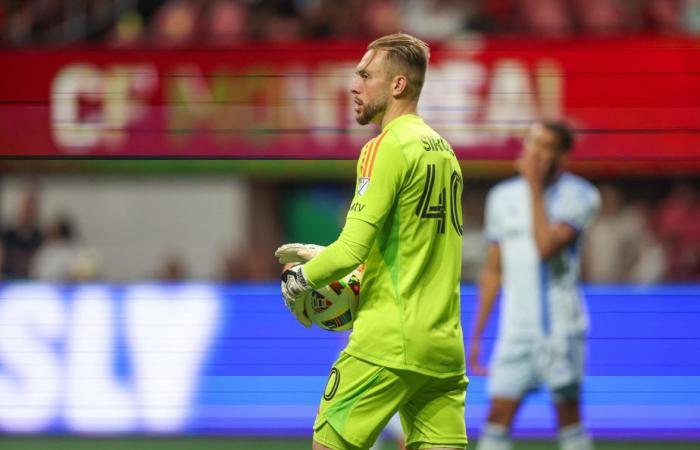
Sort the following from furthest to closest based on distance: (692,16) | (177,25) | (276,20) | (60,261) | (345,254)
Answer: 1. (177,25)
2. (276,20)
3. (692,16)
4. (60,261)
5. (345,254)

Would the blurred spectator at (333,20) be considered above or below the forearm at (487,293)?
above

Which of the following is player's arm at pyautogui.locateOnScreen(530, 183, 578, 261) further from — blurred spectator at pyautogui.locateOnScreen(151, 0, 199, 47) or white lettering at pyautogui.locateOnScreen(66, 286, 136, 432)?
blurred spectator at pyautogui.locateOnScreen(151, 0, 199, 47)

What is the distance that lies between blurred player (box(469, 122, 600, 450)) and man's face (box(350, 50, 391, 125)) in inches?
79.0

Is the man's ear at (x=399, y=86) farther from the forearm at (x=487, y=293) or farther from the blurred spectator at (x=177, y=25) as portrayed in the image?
the blurred spectator at (x=177, y=25)

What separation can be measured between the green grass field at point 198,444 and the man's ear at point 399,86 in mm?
3902

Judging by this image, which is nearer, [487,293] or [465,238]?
[487,293]

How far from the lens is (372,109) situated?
4184 millimetres

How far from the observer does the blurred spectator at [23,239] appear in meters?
10.4

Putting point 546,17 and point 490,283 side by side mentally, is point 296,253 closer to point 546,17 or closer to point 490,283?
point 490,283

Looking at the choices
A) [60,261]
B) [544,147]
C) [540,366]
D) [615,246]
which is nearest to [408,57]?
[544,147]

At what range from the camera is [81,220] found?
11906 millimetres

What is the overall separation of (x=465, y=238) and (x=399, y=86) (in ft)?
19.3

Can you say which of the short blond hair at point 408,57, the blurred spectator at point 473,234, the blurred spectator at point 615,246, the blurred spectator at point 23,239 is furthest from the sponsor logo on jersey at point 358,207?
the blurred spectator at point 615,246

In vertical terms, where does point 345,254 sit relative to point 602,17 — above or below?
below
